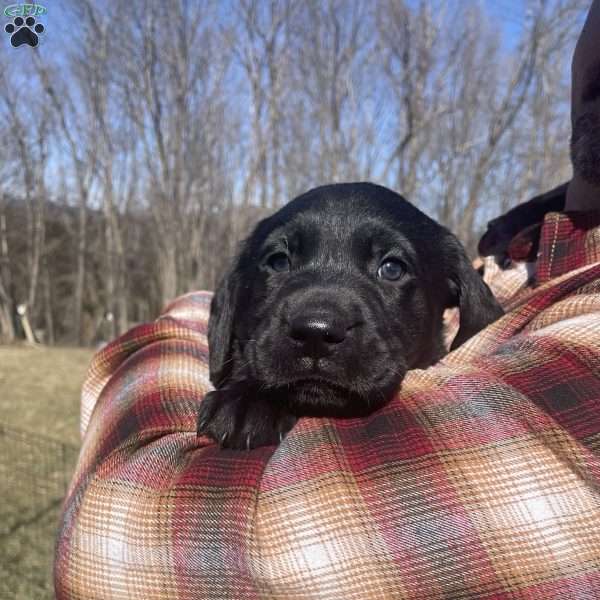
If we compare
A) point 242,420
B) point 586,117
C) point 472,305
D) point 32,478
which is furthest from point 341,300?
point 32,478

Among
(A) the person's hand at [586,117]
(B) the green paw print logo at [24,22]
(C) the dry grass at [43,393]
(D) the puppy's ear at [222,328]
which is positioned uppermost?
(B) the green paw print logo at [24,22]

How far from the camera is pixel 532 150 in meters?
12.3

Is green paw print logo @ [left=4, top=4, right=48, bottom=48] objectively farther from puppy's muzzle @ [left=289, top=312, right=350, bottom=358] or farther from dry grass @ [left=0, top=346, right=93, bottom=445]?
dry grass @ [left=0, top=346, right=93, bottom=445]

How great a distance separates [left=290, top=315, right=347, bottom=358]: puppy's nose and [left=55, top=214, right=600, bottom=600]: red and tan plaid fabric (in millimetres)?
181

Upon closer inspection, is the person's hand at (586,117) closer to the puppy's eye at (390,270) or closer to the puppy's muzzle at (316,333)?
the puppy's eye at (390,270)

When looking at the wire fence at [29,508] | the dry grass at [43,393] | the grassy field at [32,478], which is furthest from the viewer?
the dry grass at [43,393]

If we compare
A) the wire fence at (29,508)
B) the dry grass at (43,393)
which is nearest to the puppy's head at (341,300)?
the wire fence at (29,508)

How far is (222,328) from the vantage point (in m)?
1.85

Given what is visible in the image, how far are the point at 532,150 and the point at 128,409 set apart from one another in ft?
40.5

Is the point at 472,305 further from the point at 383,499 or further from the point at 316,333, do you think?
the point at 383,499

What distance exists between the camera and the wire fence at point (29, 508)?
3.37 meters

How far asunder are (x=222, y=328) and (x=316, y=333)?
1.82 ft

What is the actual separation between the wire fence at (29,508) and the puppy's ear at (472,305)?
2481 mm

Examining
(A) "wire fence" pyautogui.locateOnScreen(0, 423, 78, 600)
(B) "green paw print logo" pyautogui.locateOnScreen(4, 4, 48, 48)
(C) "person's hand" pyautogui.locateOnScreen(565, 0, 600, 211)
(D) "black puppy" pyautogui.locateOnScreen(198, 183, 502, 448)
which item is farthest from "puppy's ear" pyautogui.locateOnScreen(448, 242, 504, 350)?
(A) "wire fence" pyautogui.locateOnScreen(0, 423, 78, 600)
